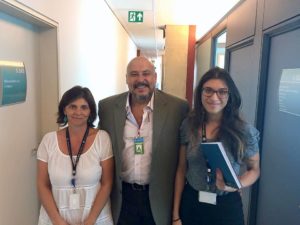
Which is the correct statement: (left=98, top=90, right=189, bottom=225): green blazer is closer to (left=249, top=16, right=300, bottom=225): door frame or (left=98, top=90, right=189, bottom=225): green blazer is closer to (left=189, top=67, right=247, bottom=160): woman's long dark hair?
(left=189, top=67, right=247, bottom=160): woman's long dark hair

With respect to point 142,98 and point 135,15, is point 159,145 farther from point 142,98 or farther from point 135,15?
point 135,15

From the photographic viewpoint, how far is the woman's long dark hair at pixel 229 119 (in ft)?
4.86

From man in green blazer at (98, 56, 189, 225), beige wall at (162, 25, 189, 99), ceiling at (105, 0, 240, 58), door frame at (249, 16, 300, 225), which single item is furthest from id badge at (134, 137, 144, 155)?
beige wall at (162, 25, 189, 99)

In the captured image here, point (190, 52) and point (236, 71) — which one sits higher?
point (190, 52)

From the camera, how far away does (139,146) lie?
1.73 metres

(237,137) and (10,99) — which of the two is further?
(10,99)

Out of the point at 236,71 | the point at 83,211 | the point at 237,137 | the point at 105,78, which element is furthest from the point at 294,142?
the point at 105,78

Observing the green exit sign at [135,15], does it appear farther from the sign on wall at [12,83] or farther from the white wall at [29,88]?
the sign on wall at [12,83]

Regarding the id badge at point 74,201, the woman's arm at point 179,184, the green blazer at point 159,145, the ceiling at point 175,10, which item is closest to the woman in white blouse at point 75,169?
the id badge at point 74,201

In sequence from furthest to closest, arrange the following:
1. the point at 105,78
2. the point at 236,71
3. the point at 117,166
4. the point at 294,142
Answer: the point at 105,78, the point at 236,71, the point at 294,142, the point at 117,166

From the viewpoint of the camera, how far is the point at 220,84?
1498mm

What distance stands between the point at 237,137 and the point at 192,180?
35 centimetres

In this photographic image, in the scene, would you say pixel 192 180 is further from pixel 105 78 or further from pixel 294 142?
pixel 105 78

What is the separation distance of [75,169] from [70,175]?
4 cm
